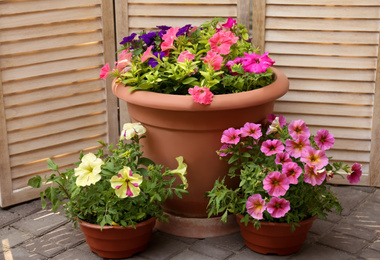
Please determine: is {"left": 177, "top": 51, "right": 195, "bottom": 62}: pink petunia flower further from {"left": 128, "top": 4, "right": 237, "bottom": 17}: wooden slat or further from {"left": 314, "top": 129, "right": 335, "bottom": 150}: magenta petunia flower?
{"left": 314, "top": 129, "right": 335, "bottom": 150}: magenta petunia flower

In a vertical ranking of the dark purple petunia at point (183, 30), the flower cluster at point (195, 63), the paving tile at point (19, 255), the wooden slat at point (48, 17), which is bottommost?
the paving tile at point (19, 255)

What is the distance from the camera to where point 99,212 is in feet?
9.11

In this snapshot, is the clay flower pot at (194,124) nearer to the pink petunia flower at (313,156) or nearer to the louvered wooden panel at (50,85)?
the pink petunia flower at (313,156)

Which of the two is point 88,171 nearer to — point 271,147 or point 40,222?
point 40,222

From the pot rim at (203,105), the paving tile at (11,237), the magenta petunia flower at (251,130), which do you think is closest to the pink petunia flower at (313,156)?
the magenta petunia flower at (251,130)

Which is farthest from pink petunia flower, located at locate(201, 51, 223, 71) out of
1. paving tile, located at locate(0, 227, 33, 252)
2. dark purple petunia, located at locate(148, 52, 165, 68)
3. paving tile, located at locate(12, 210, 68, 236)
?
paving tile, located at locate(0, 227, 33, 252)

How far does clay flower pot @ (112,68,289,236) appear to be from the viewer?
2846mm

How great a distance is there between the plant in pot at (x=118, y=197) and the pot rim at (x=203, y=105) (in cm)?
15

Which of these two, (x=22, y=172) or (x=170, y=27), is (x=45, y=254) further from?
(x=170, y=27)

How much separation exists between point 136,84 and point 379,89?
1.29m

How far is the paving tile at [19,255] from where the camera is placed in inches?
114

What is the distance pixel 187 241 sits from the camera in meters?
3.03

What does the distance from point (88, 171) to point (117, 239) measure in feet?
1.07

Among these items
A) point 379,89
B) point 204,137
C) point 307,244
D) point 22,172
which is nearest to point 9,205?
point 22,172
